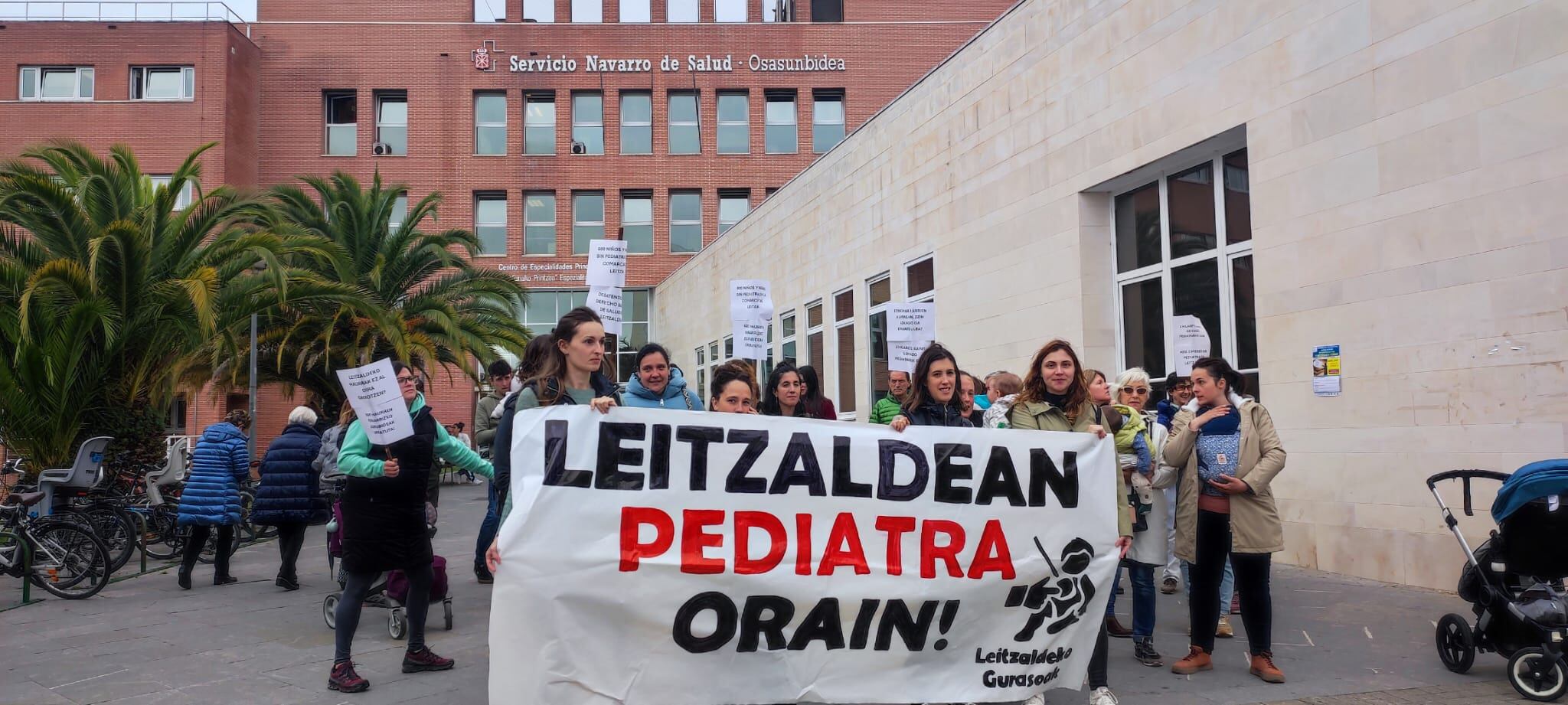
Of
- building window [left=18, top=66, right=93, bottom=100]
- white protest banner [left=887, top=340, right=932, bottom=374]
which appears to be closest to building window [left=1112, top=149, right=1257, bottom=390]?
white protest banner [left=887, top=340, right=932, bottom=374]

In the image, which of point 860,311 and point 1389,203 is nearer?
point 1389,203

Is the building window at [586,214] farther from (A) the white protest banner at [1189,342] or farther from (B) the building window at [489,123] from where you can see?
(A) the white protest banner at [1189,342]

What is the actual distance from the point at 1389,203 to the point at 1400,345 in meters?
1.09

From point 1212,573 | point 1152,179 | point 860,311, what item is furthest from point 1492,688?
point 860,311

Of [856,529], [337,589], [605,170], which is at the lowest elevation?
[337,589]

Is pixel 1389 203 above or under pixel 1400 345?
above

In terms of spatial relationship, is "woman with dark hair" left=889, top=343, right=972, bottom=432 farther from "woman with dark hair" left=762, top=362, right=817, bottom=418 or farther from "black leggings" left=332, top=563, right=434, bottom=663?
"black leggings" left=332, top=563, right=434, bottom=663

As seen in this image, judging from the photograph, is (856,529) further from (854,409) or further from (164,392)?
(854,409)

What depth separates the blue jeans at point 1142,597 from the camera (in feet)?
21.3

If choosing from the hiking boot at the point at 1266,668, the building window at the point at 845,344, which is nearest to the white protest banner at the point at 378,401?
the hiking boot at the point at 1266,668

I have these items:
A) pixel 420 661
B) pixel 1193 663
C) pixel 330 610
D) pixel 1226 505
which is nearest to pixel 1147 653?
pixel 1193 663

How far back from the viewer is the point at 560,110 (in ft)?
A: 125

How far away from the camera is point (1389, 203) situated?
8.89m

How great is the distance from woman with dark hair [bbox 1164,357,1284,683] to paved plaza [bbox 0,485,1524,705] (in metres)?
0.28
